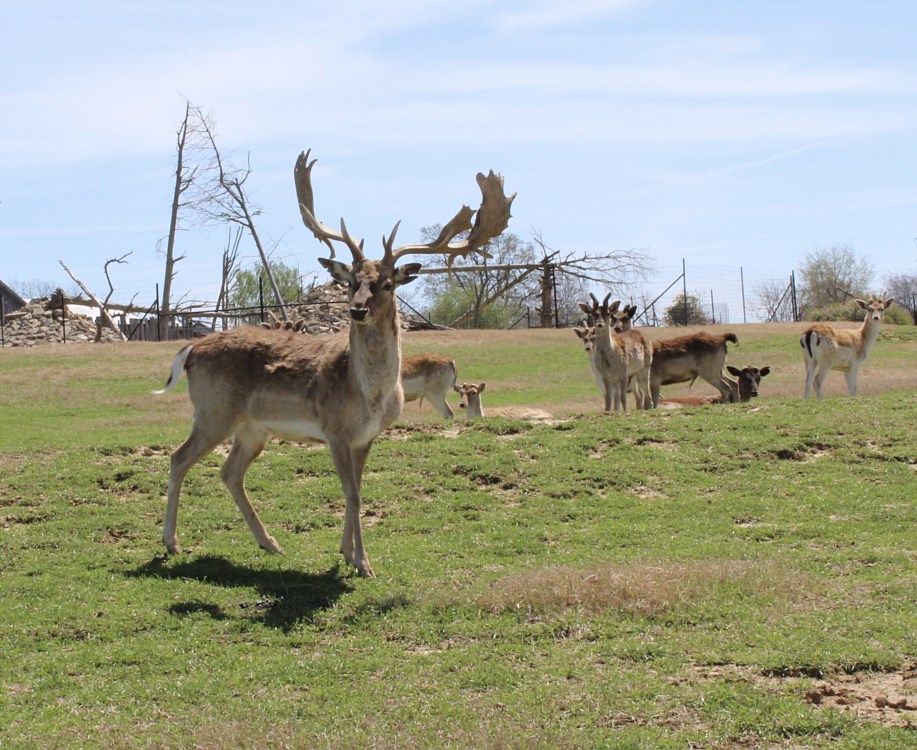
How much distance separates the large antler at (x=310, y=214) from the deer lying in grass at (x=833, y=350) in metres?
13.6

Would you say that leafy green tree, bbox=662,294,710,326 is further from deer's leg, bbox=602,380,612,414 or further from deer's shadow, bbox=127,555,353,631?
deer's shadow, bbox=127,555,353,631

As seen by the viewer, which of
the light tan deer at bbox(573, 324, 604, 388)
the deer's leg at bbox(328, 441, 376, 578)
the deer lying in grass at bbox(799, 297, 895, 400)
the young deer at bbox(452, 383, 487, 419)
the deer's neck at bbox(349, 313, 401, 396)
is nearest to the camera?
the deer's leg at bbox(328, 441, 376, 578)

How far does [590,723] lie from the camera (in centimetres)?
573

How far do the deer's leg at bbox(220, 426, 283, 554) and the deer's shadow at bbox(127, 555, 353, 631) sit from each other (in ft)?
1.80

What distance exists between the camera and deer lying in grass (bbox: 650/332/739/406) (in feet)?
76.2

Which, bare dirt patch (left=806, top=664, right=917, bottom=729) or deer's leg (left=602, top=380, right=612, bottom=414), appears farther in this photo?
deer's leg (left=602, top=380, right=612, bottom=414)

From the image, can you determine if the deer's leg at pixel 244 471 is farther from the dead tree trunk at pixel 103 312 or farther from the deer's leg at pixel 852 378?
the dead tree trunk at pixel 103 312

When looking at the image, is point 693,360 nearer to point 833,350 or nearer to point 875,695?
point 833,350

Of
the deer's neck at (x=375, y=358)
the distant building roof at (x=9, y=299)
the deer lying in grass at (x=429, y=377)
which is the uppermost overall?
the distant building roof at (x=9, y=299)

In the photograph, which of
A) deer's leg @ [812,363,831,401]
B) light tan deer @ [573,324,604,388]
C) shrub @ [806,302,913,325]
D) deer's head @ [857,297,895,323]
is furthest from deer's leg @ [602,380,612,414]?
shrub @ [806,302,913,325]

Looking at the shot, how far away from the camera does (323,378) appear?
954 cm

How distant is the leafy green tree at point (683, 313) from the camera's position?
58.3m

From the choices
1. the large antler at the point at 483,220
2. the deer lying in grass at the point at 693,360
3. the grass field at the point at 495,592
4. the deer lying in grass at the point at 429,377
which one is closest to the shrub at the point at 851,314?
the deer lying in grass at the point at 693,360

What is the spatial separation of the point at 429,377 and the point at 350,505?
43.3ft
